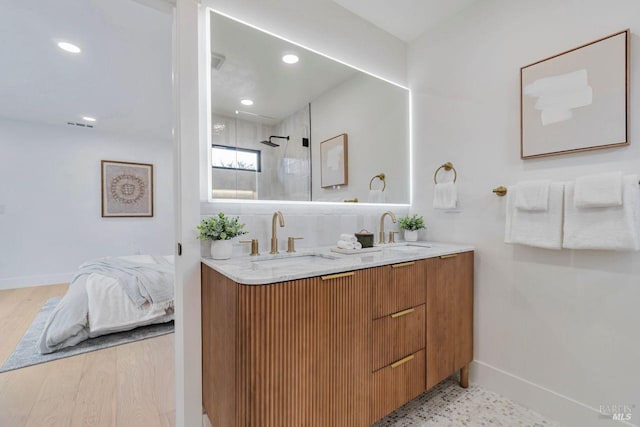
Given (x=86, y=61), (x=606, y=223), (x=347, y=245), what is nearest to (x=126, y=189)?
(x=86, y=61)

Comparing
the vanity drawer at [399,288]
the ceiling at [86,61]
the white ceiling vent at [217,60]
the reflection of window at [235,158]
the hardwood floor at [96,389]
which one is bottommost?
the hardwood floor at [96,389]

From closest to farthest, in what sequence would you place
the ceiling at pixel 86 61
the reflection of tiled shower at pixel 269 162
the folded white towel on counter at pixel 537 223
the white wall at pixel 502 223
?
1. the white wall at pixel 502 223
2. the folded white towel on counter at pixel 537 223
3. the reflection of tiled shower at pixel 269 162
4. the ceiling at pixel 86 61

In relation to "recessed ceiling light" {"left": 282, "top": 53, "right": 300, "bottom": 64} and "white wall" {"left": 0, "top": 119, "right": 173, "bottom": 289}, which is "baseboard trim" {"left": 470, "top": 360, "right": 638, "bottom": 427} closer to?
"recessed ceiling light" {"left": 282, "top": 53, "right": 300, "bottom": 64}

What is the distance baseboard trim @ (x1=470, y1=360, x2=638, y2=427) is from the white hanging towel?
2.82 ft

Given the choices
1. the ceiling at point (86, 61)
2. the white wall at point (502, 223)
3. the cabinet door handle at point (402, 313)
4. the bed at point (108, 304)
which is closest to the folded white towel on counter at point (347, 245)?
the cabinet door handle at point (402, 313)

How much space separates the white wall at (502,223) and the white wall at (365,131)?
7.1 inches

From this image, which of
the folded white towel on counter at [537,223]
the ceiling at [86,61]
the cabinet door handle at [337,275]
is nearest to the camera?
the cabinet door handle at [337,275]

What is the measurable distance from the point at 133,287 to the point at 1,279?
3216 mm

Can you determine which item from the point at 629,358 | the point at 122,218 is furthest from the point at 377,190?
the point at 122,218

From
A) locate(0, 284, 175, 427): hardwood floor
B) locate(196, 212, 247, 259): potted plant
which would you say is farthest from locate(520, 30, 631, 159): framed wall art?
locate(0, 284, 175, 427): hardwood floor

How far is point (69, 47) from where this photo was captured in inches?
90.1

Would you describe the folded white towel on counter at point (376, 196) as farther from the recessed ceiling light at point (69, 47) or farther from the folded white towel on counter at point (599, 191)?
the recessed ceiling light at point (69, 47)

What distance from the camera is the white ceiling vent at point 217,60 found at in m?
1.51

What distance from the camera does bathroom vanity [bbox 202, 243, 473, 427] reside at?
38.0 inches
